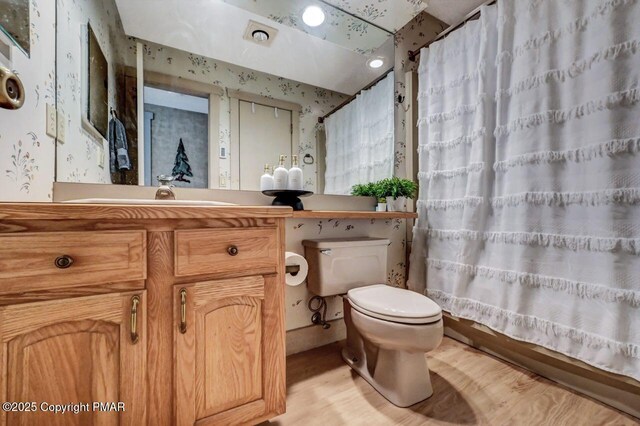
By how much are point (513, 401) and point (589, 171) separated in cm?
107

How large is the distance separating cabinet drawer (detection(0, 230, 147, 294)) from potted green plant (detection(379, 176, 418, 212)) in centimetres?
Answer: 144

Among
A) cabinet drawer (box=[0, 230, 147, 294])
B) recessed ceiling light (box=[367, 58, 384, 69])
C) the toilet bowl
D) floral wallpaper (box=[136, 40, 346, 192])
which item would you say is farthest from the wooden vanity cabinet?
recessed ceiling light (box=[367, 58, 384, 69])

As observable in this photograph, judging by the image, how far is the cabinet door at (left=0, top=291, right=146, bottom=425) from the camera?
631 mm

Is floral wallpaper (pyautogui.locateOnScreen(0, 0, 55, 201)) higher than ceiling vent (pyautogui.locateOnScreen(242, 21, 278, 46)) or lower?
lower

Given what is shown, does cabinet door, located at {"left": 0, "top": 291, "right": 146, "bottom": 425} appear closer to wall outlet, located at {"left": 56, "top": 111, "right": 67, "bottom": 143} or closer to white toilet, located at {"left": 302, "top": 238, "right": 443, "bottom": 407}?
wall outlet, located at {"left": 56, "top": 111, "right": 67, "bottom": 143}

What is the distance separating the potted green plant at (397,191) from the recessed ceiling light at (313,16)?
108 centimetres

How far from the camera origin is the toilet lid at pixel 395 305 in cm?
110

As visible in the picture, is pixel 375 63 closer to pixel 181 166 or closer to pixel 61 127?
pixel 181 166

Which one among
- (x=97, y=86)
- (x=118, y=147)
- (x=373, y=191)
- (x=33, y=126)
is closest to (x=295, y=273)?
(x=373, y=191)

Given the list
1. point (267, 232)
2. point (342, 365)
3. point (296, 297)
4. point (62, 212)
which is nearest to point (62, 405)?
point (62, 212)

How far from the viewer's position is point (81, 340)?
693mm

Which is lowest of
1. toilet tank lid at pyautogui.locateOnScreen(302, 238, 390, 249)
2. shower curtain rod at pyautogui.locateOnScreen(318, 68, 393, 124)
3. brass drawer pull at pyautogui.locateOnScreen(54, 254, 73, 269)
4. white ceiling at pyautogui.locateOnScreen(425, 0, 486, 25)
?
toilet tank lid at pyautogui.locateOnScreen(302, 238, 390, 249)

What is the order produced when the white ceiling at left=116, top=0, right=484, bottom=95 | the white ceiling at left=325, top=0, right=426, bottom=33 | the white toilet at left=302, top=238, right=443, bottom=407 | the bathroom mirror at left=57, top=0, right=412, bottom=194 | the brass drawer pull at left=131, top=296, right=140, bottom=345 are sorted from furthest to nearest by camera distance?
1. the white ceiling at left=325, top=0, right=426, bottom=33
2. the white ceiling at left=116, top=0, right=484, bottom=95
3. the bathroom mirror at left=57, top=0, right=412, bottom=194
4. the white toilet at left=302, top=238, right=443, bottom=407
5. the brass drawer pull at left=131, top=296, right=140, bottom=345

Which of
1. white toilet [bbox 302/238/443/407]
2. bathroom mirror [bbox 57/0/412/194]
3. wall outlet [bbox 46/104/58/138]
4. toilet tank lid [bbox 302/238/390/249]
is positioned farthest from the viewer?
toilet tank lid [bbox 302/238/390/249]
